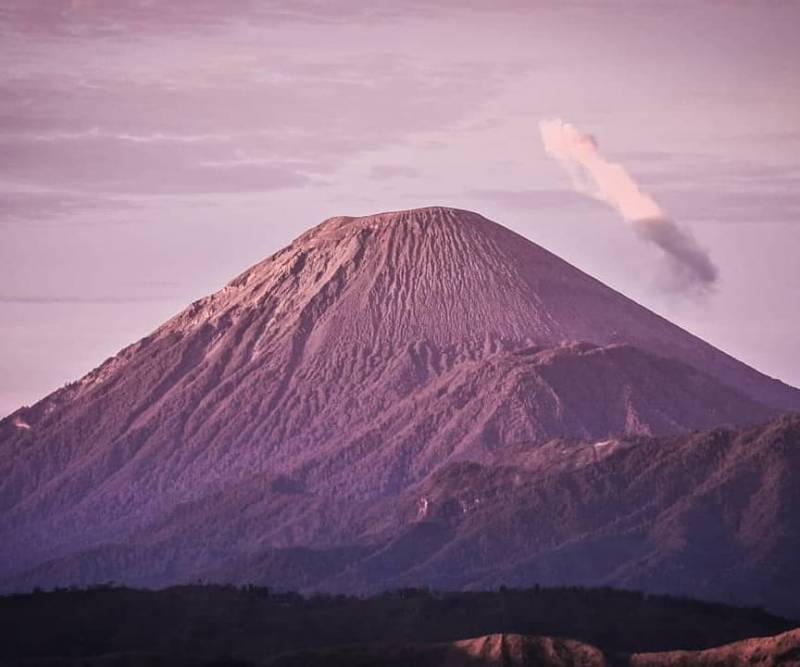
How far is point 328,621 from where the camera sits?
465 feet

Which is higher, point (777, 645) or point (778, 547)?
point (778, 547)

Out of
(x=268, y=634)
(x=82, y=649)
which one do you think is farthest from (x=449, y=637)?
(x=82, y=649)

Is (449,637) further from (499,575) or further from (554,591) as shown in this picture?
(499,575)

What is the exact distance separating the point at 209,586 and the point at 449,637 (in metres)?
20.4

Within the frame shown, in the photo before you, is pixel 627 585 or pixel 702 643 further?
pixel 627 585

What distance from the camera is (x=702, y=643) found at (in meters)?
134

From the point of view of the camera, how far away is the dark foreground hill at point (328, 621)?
446 feet

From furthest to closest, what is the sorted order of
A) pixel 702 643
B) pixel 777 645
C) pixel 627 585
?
1. pixel 627 585
2. pixel 702 643
3. pixel 777 645

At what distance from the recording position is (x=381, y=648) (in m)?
122

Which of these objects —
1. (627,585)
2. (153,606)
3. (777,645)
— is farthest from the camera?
(627,585)

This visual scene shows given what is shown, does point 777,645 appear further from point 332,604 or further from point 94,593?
point 94,593

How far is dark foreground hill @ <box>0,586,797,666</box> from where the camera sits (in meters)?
136

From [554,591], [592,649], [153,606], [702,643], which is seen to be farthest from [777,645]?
[153,606]

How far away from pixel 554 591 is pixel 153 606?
20356 millimetres
